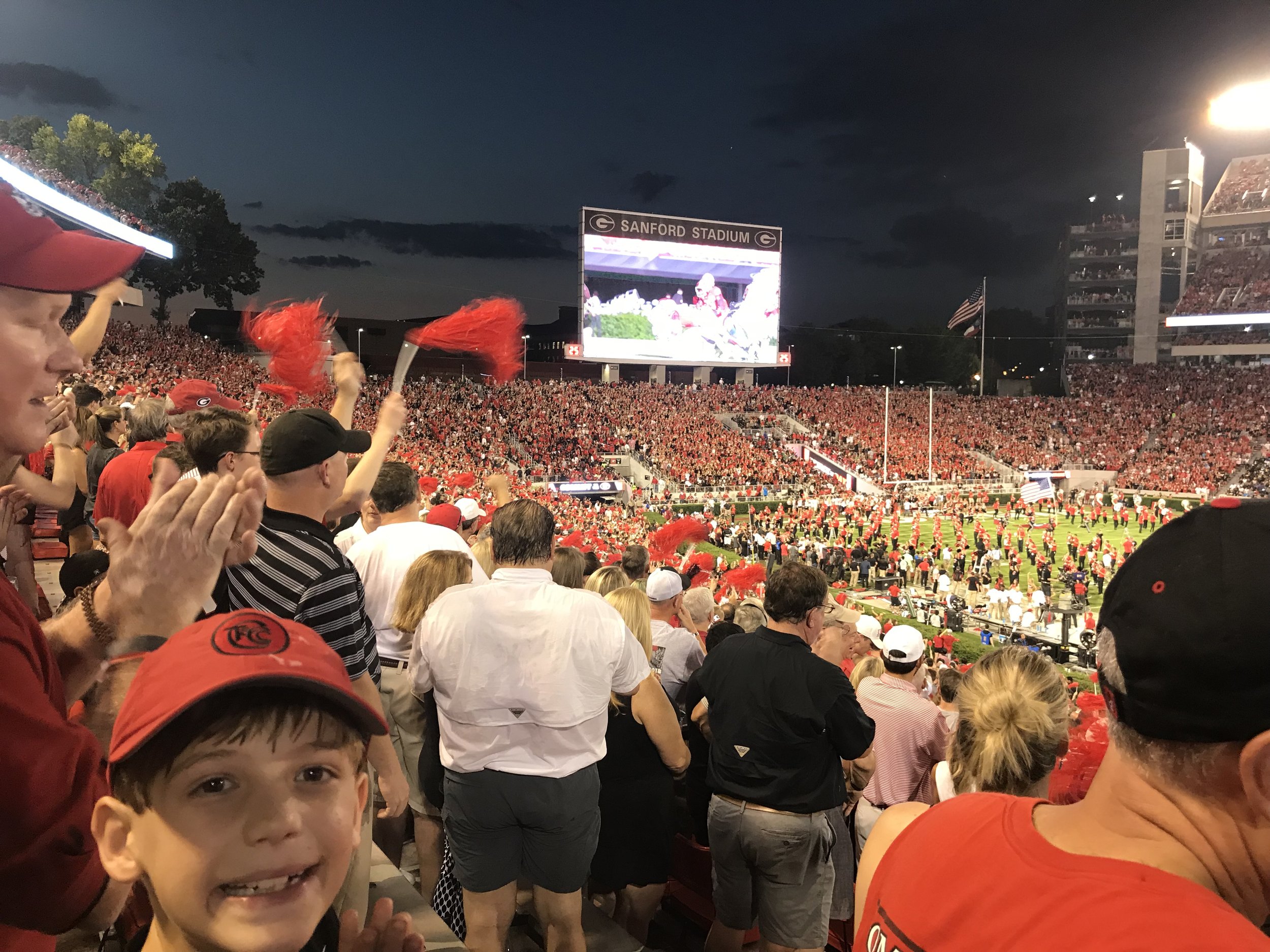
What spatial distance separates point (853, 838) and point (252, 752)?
423 centimetres

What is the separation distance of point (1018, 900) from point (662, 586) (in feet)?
13.1

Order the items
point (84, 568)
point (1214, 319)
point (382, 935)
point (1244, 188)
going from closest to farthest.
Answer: point (382, 935), point (84, 568), point (1214, 319), point (1244, 188)

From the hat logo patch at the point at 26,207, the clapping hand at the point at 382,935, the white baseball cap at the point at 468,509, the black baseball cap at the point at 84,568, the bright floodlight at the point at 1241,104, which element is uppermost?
the bright floodlight at the point at 1241,104

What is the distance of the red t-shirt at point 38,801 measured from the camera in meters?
1.30

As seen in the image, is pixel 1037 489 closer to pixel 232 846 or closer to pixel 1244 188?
pixel 232 846

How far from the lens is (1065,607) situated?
1917 cm

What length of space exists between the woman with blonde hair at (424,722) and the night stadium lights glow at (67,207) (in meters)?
15.4

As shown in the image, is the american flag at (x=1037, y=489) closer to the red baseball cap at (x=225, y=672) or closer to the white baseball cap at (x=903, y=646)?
the white baseball cap at (x=903, y=646)

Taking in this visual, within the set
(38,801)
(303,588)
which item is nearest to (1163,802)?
(38,801)

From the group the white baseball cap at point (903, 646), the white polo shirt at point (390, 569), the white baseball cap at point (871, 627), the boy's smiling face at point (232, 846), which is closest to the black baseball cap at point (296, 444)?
the white polo shirt at point (390, 569)

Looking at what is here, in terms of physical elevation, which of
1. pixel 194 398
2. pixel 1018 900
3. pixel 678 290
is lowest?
pixel 1018 900

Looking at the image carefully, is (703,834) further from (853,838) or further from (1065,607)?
(1065,607)

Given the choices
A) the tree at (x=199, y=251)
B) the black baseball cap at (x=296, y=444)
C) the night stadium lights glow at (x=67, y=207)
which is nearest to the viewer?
the black baseball cap at (x=296, y=444)

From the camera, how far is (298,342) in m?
5.48
